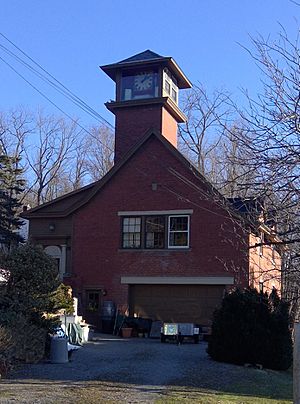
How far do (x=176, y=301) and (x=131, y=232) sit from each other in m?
3.71

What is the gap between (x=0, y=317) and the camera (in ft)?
50.9

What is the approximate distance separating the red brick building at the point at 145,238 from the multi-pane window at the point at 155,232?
0.04 metres

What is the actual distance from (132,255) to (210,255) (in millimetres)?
3666

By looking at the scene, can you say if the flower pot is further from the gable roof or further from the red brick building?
the gable roof

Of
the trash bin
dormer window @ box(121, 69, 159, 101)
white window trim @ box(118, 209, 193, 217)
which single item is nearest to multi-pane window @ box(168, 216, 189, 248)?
white window trim @ box(118, 209, 193, 217)

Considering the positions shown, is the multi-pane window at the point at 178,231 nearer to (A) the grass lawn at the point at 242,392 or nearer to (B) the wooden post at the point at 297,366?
(A) the grass lawn at the point at 242,392

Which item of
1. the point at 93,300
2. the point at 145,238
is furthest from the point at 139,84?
the point at 93,300

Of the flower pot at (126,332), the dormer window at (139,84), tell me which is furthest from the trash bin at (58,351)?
the dormer window at (139,84)

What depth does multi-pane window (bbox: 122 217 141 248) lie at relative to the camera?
29125 millimetres

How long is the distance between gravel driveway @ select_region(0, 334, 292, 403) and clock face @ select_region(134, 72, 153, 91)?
16022 millimetres

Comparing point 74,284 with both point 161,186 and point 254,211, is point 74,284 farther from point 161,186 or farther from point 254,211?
point 254,211

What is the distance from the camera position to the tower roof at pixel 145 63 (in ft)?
104

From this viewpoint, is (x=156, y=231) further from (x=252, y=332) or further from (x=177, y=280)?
(x=252, y=332)

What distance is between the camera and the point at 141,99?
104ft
